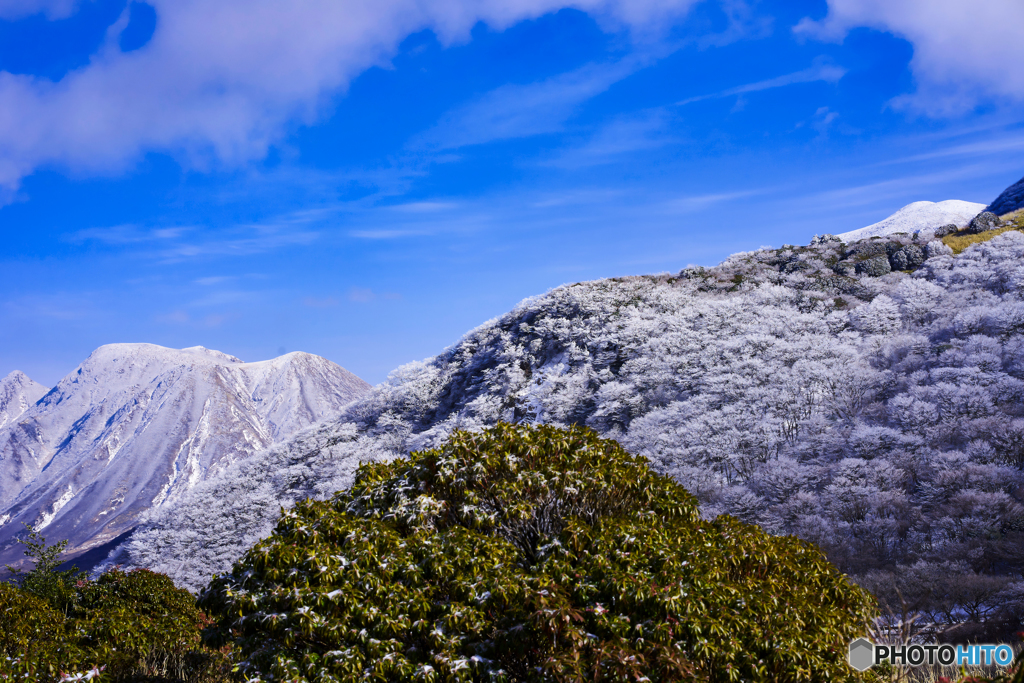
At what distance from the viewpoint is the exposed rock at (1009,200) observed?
83512mm

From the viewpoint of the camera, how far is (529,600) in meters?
7.83

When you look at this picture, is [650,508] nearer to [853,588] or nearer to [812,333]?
[853,588]

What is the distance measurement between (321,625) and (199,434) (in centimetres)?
20512

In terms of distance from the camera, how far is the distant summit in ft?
274

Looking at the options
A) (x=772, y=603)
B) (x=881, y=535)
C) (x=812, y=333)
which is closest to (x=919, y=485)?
(x=881, y=535)

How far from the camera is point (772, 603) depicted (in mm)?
7809

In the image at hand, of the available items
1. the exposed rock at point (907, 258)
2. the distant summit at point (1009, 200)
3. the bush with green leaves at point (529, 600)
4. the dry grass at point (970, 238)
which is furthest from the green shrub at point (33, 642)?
the distant summit at point (1009, 200)

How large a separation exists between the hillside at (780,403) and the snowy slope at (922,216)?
49468 mm

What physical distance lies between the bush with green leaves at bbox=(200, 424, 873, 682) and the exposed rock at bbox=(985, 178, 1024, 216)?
10355cm

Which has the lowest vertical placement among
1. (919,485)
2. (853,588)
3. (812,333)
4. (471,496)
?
(919,485)

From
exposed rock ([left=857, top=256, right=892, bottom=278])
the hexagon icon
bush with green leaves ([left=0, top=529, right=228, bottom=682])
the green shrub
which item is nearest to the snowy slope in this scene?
exposed rock ([left=857, top=256, right=892, bottom=278])

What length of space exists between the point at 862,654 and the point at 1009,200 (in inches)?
4343

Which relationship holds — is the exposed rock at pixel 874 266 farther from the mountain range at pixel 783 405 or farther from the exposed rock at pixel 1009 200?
the exposed rock at pixel 1009 200

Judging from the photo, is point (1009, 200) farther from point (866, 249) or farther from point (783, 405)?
point (783, 405)
